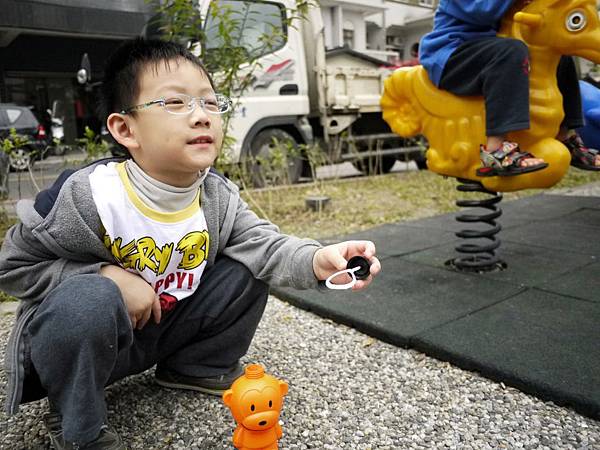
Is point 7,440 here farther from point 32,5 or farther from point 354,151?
point 354,151

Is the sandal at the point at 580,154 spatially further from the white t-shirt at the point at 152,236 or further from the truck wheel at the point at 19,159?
the truck wheel at the point at 19,159

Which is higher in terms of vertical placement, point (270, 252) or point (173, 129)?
point (173, 129)

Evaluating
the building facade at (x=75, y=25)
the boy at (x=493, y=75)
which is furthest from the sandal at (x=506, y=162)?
the building facade at (x=75, y=25)

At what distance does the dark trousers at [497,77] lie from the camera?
2.23 meters

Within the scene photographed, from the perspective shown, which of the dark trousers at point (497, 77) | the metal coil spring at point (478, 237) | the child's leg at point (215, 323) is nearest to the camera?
the child's leg at point (215, 323)

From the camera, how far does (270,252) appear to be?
4.93 ft

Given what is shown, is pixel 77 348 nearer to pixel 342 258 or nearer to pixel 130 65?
pixel 342 258

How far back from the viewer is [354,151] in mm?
7039

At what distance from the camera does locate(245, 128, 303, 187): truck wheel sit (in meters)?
5.19

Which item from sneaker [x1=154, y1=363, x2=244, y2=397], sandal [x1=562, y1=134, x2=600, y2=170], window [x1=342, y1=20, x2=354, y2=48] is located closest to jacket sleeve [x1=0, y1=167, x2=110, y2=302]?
sneaker [x1=154, y1=363, x2=244, y2=397]

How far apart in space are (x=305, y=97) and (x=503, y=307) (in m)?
4.49

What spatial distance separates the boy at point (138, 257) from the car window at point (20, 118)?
6.57 metres

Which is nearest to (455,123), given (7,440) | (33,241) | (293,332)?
(293,332)

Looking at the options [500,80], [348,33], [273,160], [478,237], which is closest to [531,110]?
[500,80]
